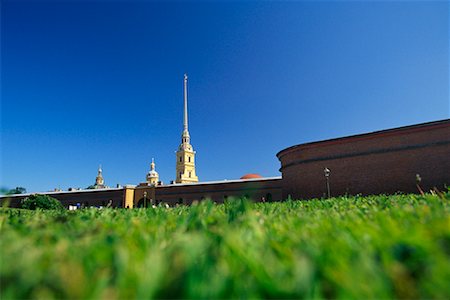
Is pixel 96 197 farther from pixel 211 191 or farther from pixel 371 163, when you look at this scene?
pixel 371 163

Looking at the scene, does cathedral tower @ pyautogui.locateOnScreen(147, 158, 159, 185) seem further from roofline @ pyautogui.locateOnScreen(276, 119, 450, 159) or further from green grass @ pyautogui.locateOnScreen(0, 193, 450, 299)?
green grass @ pyautogui.locateOnScreen(0, 193, 450, 299)

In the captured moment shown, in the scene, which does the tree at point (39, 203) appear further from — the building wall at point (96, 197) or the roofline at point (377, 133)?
the roofline at point (377, 133)

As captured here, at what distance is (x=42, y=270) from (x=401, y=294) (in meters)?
0.74

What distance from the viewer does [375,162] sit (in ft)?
67.3

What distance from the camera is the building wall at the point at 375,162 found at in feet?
60.4

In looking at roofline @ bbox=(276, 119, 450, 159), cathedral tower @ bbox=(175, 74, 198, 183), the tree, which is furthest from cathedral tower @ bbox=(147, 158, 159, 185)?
roofline @ bbox=(276, 119, 450, 159)

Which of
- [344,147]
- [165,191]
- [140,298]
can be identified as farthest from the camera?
[165,191]

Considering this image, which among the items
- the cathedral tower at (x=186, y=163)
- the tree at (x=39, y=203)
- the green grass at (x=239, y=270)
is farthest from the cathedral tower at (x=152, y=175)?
the green grass at (x=239, y=270)

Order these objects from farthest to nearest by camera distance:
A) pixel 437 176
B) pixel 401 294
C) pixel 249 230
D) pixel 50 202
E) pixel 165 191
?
pixel 165 191 → pixel 50 202 → pixel 437 176 → pixel 249 230 → pixel 401 294

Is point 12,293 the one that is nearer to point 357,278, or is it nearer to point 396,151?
point 357,278

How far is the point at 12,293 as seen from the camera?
504 millimetres

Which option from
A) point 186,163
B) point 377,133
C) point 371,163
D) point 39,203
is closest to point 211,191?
point 39,203

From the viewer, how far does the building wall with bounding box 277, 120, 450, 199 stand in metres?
18.4

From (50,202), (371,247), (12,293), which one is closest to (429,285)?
(371,247)
